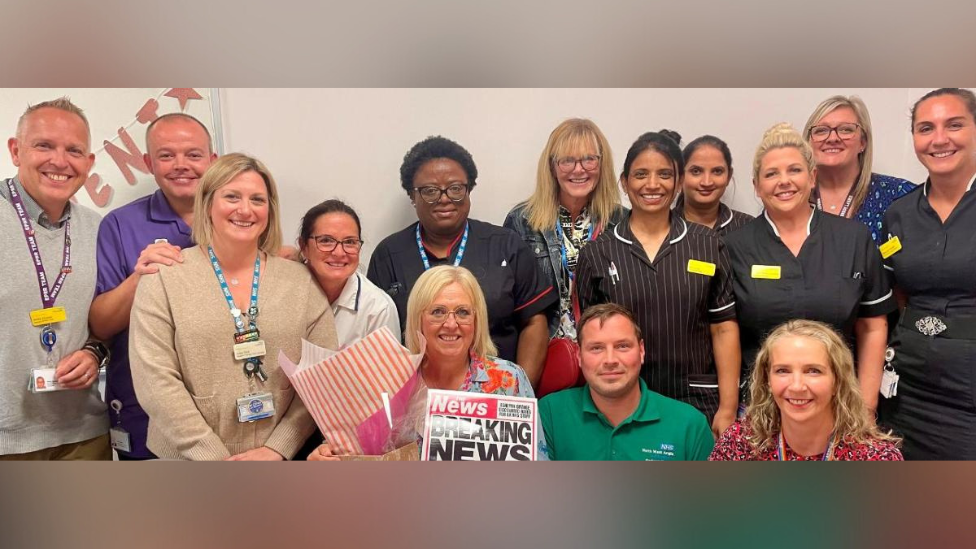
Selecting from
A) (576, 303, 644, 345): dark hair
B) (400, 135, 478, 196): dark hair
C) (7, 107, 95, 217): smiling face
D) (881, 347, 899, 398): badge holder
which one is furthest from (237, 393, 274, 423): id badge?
(881, 347, 899, 398): badge holder

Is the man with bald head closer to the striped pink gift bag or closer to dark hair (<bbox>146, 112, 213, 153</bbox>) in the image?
dark hair (<bbox>146, 112, 213, 153</bbox>)

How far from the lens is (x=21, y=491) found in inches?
121

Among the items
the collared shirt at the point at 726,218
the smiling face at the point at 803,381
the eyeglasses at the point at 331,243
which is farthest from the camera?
the collared shirt at the point at 726,218

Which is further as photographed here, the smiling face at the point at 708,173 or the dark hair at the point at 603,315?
the smiling face at the point at 708,173

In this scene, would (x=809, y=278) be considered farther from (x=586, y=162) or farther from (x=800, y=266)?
(x=586, y=162)

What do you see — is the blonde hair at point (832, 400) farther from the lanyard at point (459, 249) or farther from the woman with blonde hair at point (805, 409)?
the lanyard at point (459, 249)

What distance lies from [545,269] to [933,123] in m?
1.65

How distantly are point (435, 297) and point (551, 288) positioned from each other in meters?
0.49

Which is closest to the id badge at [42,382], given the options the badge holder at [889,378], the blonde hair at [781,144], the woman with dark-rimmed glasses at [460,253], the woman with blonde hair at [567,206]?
the woman with dark-rimmed glasses at [460,253]

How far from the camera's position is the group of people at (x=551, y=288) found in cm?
288

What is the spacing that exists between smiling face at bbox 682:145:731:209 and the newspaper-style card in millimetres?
1067

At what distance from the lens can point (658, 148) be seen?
299 cm

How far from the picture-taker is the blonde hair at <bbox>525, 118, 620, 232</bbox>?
303 cm
